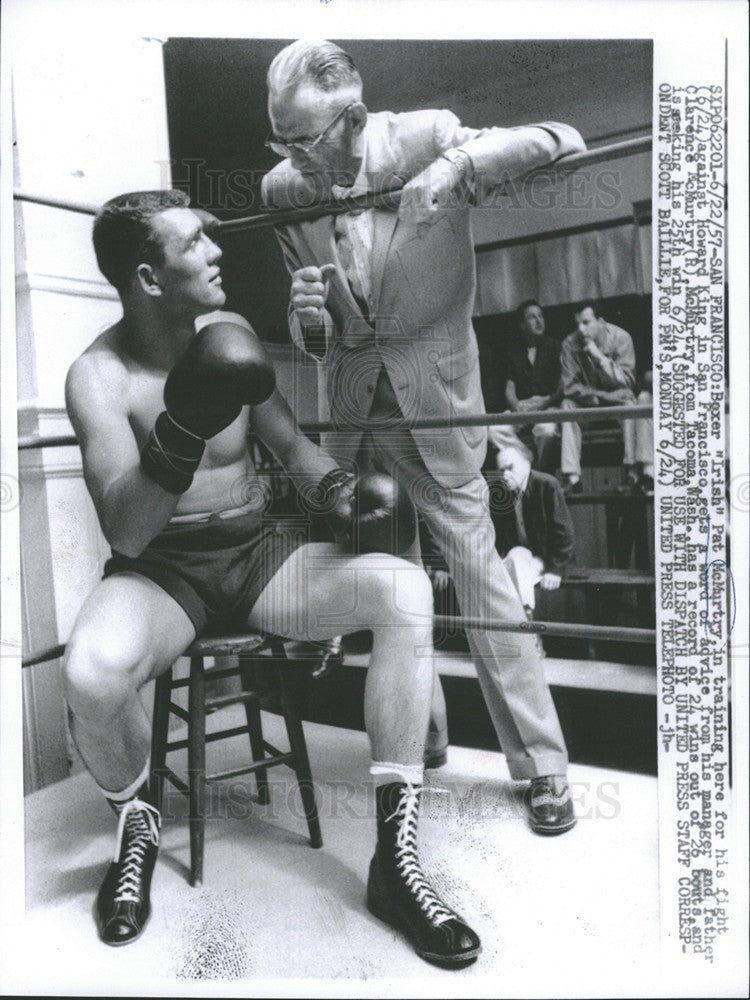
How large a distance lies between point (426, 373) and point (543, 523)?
40cm

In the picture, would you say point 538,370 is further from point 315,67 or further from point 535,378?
point 315,67

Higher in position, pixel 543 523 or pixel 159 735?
pixel 543 523

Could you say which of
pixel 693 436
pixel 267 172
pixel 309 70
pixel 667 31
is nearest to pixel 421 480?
pixel 693 436

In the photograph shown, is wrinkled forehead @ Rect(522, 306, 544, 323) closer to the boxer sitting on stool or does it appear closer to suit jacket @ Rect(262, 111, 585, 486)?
suit jacket @ Rect(262, 111, 585, 486)

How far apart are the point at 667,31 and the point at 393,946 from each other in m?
1.96

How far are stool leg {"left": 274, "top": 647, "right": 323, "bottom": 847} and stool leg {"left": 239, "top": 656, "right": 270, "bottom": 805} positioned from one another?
68 mm

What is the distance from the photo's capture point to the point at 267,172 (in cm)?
178

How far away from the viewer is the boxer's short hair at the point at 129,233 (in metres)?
1.76

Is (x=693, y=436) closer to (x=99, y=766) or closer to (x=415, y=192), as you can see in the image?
(x=415, y=192)

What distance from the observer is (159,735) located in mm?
1818

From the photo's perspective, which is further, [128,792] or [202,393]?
[128,792]

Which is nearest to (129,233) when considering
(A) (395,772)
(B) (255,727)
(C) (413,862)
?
(B) (255,727)

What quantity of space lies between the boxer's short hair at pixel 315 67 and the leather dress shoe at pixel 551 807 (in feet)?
4.95

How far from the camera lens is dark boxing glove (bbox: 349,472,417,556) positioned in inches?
69.0
